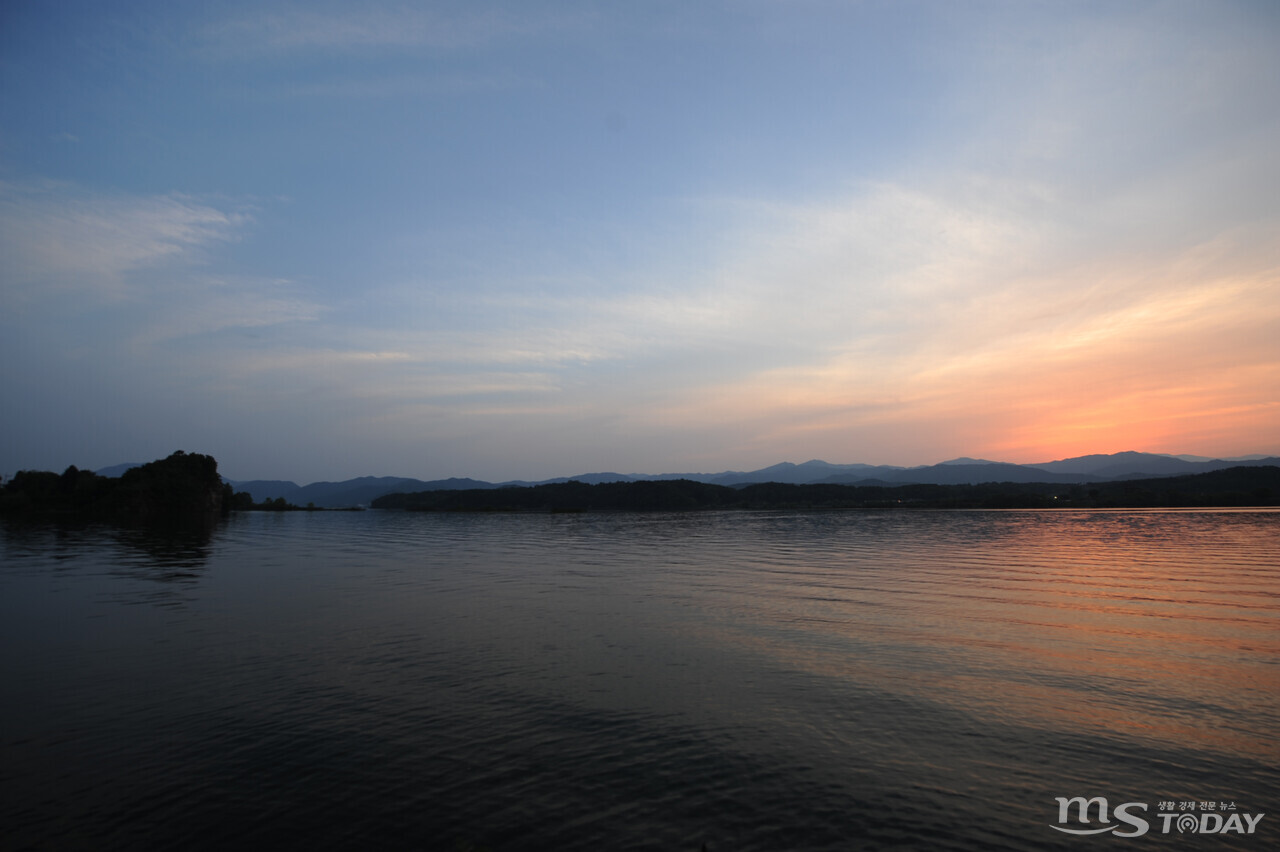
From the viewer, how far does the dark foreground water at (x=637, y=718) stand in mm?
9250

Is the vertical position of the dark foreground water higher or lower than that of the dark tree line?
lower

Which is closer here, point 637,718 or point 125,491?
point 637,718

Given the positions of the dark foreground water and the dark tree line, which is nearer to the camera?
the dark foreground water

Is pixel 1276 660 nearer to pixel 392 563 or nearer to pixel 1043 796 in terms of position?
pixel 1043 796

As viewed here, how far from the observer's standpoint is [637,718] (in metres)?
13.5

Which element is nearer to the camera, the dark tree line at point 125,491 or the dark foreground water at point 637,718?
the dark foreground water at point 637,718

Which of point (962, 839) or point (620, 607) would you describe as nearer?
point (962, 839)

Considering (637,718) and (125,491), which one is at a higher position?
(125,491)

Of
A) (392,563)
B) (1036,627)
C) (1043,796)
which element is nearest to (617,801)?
(1043,796)

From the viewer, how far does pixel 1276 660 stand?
17.6 metres

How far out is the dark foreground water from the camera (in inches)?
364

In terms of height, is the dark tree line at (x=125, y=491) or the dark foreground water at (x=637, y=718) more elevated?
the dark tree line at (x=125, y=491)

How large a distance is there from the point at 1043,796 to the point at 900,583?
24.7 meters

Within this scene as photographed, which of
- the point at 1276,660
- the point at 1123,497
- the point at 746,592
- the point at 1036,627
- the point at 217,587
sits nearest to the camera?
the point at 1276,660
